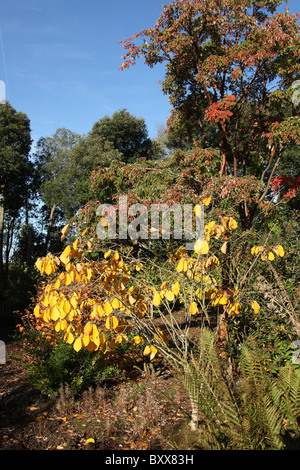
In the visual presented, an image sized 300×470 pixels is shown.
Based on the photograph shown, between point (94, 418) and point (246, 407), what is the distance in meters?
1.71

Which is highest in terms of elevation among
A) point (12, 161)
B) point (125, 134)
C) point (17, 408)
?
point (125, 134)

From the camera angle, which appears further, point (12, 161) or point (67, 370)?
point (12, 161)

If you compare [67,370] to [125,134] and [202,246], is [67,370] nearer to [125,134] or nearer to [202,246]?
[202,246]

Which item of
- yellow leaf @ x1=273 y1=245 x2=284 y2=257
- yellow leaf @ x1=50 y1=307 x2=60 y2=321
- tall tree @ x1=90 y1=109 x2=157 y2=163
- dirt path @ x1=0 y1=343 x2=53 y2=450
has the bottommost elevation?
dirt path @ x1=0 y1=343 x2=53 y2=450

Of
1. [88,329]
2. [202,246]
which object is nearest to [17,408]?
[88,329]

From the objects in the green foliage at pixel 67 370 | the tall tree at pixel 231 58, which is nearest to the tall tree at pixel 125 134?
the tall tree at pixel 231 58

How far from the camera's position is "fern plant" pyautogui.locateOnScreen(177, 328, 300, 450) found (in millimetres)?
1802

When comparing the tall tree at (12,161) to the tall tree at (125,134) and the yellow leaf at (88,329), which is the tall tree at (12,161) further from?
the yellow leaf at (88,329)

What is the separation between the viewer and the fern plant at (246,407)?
5.91 ft

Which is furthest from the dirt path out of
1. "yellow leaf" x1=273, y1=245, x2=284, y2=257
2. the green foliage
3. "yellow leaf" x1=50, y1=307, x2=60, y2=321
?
"yellow leaf" x1=273, y1=245, x2=284, y2=257

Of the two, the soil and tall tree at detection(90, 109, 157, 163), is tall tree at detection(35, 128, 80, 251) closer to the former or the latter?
tall tree at detection(90, 109, 157, 163)

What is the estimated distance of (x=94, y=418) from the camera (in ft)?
10.3

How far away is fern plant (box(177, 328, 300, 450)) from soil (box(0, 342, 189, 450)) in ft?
1.06

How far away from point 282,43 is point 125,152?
12096 millimetres
